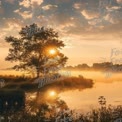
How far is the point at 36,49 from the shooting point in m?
58.6

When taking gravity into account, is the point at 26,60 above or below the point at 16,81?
above

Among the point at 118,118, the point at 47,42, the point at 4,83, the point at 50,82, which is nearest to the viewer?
the point at 118,118

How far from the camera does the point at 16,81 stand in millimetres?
54281

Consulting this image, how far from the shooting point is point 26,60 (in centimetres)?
5925

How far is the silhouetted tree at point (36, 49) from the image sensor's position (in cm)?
5856

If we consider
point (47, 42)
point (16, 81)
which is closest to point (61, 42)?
point (47, 42)

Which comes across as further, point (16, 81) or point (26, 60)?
point (26, 60)

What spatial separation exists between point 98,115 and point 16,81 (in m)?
36.5

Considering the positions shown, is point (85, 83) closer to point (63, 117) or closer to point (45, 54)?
point (45, 54)

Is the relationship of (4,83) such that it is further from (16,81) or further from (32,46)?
(32,46)

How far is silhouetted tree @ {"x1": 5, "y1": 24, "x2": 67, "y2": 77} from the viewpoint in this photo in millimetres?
58562

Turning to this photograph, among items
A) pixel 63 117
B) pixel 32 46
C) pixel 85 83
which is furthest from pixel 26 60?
pixel 63 117

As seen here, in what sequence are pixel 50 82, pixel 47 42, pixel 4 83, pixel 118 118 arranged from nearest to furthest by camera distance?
pixel 118 118
pixel 4 83
pixel 50 82
pixel 47 42

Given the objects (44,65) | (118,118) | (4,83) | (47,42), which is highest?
(47,42)
